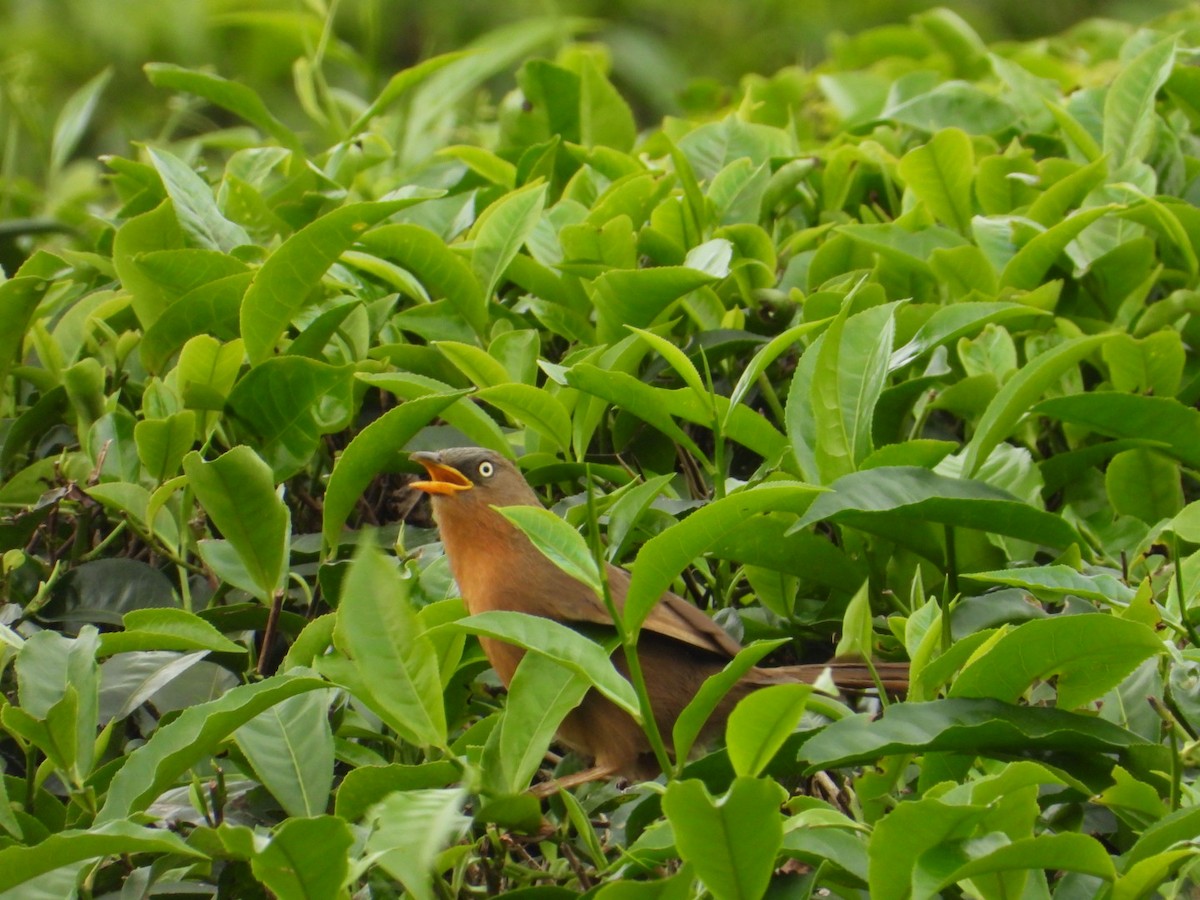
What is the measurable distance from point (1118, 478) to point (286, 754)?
1355 millimetres

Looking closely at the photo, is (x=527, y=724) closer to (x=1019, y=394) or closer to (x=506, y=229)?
(x=1019, y=394)

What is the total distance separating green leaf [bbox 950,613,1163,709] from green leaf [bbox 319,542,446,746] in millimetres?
619

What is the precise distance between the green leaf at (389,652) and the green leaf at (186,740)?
0.23 ft

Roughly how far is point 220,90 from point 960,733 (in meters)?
2.21

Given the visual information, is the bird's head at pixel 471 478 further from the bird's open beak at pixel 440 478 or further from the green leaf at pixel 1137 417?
the green leaf at pixel 1137 417

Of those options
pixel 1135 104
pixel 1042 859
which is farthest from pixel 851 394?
pixel 1135 104

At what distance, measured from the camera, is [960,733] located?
171cm

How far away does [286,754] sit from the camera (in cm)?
188

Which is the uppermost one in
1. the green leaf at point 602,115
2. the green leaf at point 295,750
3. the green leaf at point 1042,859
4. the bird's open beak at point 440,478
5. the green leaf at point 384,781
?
the green leaf at point 602,115

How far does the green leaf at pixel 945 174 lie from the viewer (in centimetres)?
286

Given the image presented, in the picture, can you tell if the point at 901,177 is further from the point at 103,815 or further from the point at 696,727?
A: the point at 103,815


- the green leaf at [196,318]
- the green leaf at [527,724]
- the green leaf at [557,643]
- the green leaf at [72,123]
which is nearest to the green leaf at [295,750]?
the green leaf at [527,724]

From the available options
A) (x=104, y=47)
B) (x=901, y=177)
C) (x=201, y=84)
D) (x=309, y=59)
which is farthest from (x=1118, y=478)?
(x=104, y=47)

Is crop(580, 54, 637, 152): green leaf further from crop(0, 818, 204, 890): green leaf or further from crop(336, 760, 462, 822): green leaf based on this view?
crop(0, 818, 204, 890): green leaf
